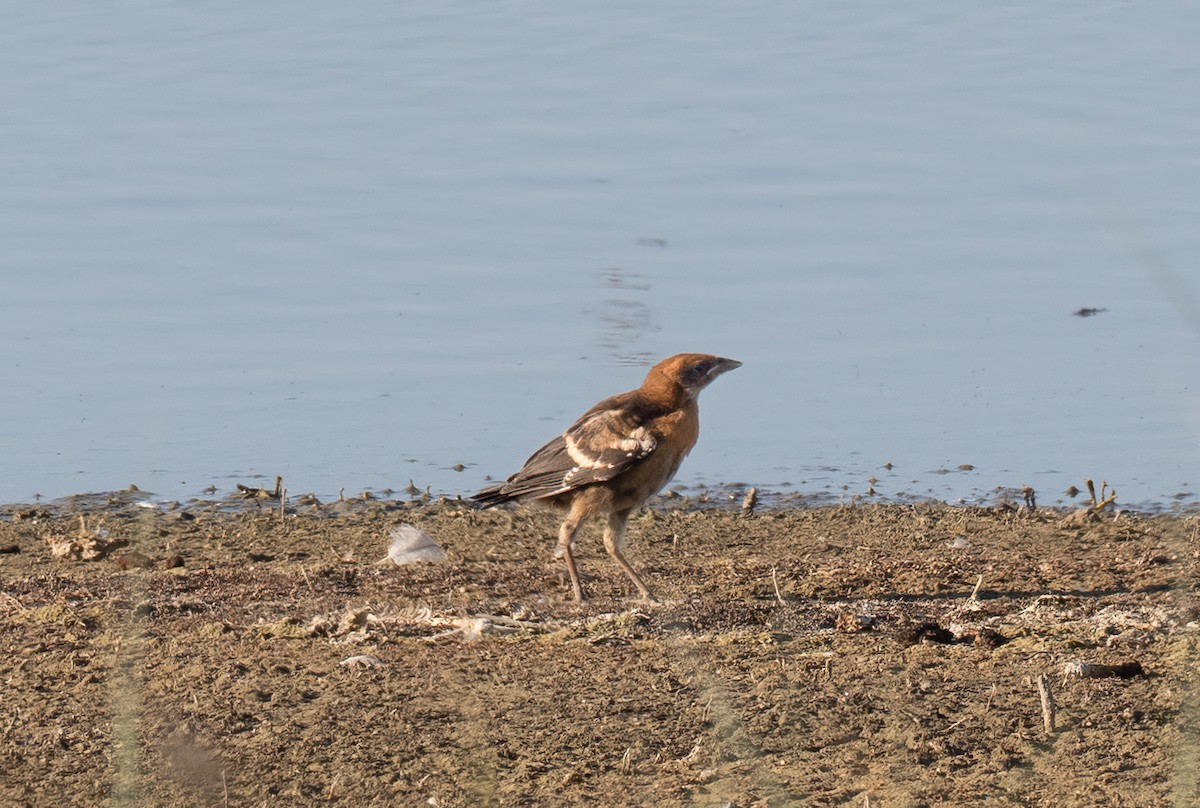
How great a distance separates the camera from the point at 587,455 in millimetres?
7336

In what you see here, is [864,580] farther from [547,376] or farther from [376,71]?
[376,71]

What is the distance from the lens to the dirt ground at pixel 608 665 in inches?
194

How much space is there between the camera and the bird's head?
7.64 meters

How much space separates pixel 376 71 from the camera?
739 inches

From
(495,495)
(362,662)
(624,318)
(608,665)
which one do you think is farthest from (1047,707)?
(624,318)

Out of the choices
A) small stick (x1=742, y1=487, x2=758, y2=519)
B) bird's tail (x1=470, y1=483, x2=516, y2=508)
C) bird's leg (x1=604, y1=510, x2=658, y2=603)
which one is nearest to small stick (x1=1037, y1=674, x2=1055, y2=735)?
bird's leg (x1=604, y1=510, x2=658, y2=603)

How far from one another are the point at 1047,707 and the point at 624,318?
6.31 metres

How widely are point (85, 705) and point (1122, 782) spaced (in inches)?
117

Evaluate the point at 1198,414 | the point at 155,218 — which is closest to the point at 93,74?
the point at 155,218

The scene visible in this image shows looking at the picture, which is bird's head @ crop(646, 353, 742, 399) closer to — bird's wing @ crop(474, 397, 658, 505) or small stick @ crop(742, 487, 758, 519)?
bird's wing @ crop(474, 397, 658, 505)

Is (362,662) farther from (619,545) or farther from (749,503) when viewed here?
(749,503)

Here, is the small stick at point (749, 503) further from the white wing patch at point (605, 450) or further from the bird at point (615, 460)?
the white wing patch at point (605, 450)

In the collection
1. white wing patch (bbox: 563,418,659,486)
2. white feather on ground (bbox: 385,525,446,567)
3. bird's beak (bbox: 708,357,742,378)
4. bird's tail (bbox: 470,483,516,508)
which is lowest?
white feather on ground (bbox: 385,525,446,567)

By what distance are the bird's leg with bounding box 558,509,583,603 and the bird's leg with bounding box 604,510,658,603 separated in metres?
0.13
